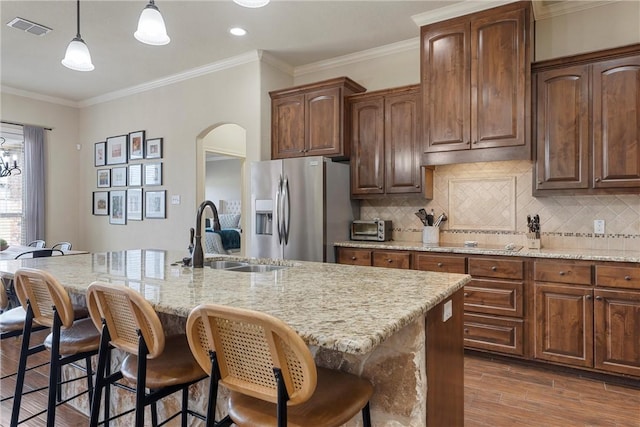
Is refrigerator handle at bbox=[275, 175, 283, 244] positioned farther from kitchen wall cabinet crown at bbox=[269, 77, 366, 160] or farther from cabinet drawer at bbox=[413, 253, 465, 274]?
cabinet drawer at bbox=[413, 253, 465, 274]

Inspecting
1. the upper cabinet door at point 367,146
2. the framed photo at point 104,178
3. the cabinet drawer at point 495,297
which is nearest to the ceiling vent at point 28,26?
the framed photo at point 104,178

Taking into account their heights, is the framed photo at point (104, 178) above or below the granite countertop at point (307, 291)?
above

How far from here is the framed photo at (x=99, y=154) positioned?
20.0ft

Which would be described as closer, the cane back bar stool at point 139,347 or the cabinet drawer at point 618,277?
the cane back bar stool at point 139,347

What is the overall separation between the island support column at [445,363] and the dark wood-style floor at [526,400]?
71 centimetres

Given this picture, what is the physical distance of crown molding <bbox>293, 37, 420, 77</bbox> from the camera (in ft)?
13.7

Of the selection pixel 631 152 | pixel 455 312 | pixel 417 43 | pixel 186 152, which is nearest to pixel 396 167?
pixel 417 43

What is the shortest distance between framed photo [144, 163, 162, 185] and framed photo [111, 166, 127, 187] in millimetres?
508

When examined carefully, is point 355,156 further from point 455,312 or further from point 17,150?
point 17,150

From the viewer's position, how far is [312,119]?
168 inches

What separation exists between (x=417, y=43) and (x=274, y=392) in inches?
153

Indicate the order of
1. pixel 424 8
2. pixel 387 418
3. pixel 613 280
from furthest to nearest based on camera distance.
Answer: pixel 424 8 → pixel 613 280 → pixel 387 418

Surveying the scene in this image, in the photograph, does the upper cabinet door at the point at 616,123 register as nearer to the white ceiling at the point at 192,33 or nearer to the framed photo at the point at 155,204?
the white ceiling at the point at 192,33

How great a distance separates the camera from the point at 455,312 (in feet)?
5.84
